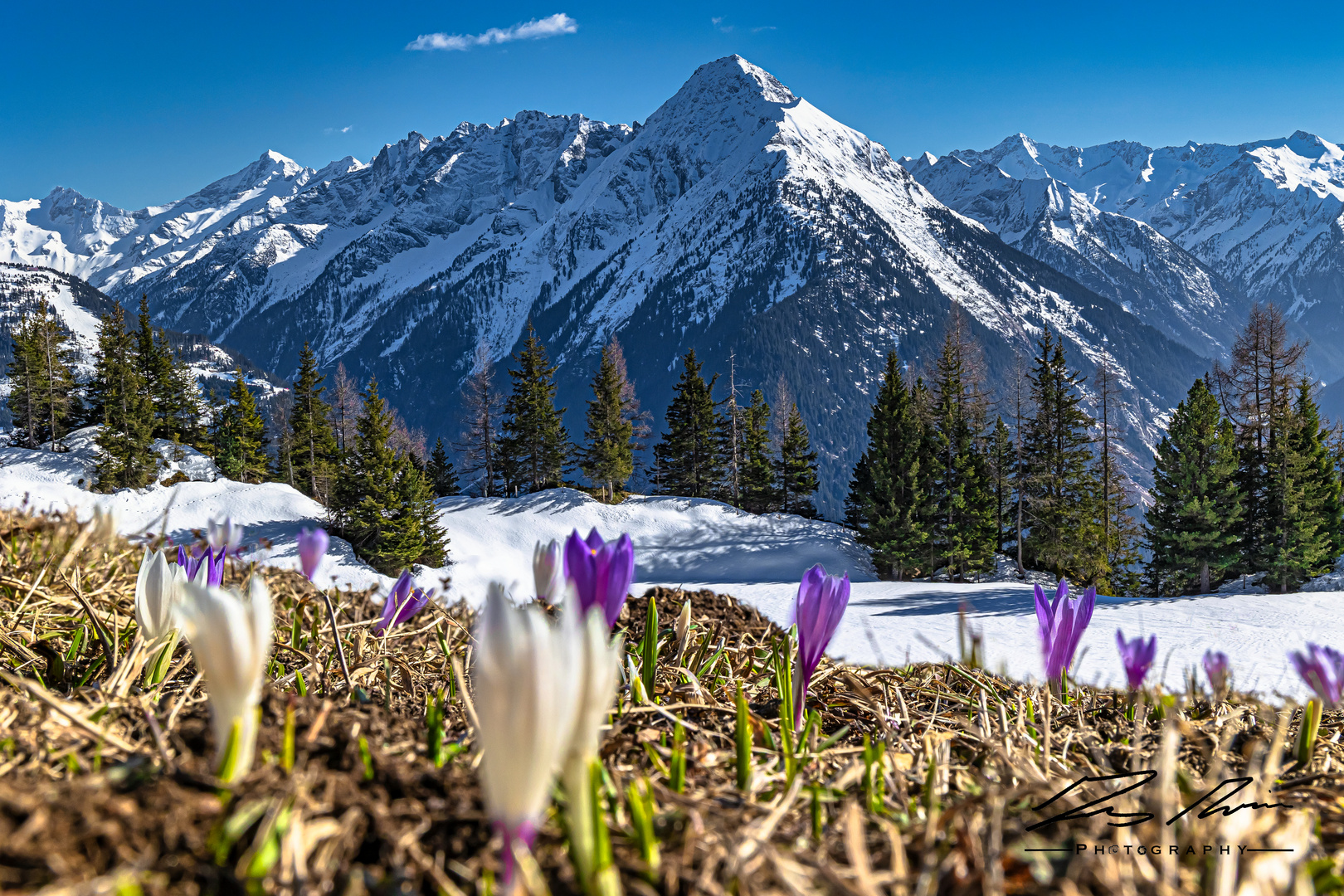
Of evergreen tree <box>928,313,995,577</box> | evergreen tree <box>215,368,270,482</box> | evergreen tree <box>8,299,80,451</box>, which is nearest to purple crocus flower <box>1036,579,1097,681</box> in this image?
evergreen tree <box>928,313,995,577</box>

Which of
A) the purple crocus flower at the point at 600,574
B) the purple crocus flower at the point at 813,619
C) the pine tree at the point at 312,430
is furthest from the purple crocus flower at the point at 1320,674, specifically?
the pine tree at the point at 312,430

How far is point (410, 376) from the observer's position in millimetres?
196000

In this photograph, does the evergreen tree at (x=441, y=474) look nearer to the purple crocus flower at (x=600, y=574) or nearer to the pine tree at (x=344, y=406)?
the pine tree at (x=344, y=406)

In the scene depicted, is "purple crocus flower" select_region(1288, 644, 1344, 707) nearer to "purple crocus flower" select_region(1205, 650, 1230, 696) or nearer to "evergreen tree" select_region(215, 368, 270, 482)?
"purple crocus flower" select_region(1205, 650, 1230, 696)

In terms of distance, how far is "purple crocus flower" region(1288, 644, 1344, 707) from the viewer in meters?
1.05

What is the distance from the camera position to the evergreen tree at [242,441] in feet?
114

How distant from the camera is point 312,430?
35469mm

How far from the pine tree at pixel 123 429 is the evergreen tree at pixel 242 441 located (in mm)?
4152

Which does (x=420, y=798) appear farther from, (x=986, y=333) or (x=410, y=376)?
(x=410, y=376)

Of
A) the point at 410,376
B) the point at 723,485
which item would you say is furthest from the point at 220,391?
the point at 723,485

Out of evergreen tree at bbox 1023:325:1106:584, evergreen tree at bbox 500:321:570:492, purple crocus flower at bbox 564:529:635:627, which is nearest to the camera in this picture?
purple crocus flower at bbox 564:529:635:627

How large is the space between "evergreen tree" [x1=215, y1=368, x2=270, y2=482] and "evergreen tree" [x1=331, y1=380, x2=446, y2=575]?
16.4 metres

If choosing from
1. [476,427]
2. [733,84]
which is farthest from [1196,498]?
[733,84]

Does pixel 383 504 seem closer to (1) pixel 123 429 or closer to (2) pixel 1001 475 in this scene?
(1) pixel 123 429
